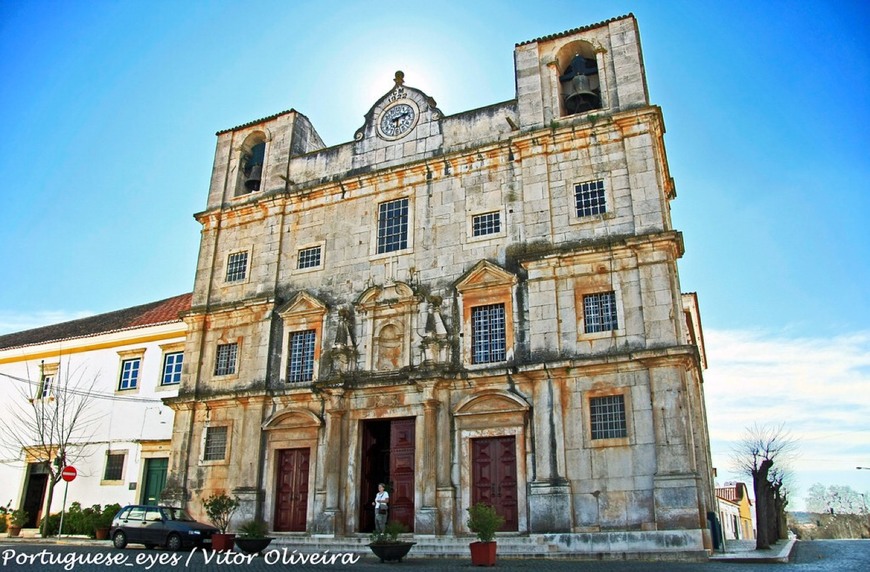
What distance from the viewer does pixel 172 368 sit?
1046 inches

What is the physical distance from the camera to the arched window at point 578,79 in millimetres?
21094

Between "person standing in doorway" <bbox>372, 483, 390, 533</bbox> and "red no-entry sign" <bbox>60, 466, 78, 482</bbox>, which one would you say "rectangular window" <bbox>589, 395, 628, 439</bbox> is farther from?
"red no-entry sign" <bbox>60, 466, 78, 482</bbox>

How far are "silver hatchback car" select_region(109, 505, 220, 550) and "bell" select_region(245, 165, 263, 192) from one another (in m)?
12.0

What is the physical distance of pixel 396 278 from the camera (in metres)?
21.5

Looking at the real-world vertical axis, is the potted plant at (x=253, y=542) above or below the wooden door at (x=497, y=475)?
below

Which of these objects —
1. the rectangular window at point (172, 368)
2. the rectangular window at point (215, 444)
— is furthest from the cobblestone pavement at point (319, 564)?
the rectangular window at point (172, 368)

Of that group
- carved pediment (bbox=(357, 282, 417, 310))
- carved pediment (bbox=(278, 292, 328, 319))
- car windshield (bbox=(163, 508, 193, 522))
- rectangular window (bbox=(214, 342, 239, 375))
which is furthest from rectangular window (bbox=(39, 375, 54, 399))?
carved pediment (bbox=(357, 282, 417, 310))

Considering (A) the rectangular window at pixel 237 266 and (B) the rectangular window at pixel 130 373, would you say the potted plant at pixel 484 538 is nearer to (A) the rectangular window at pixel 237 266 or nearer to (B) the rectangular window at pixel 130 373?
(A) the rectangular window at pixel 237 266

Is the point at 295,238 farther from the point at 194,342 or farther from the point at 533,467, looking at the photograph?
the point at 533,467

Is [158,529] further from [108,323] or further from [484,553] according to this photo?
[108,323]

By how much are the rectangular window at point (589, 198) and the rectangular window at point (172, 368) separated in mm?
15793

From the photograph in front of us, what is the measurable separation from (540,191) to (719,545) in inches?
403

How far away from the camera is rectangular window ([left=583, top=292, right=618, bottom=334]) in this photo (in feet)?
59.5

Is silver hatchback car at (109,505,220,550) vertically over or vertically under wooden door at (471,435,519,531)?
under
